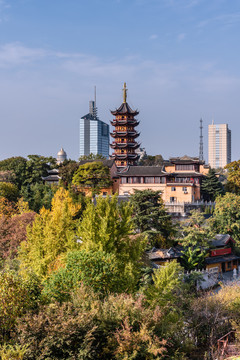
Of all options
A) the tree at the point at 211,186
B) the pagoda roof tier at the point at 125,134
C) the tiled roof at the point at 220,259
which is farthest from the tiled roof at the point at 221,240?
the pagoda roof tier at the point at 125,134

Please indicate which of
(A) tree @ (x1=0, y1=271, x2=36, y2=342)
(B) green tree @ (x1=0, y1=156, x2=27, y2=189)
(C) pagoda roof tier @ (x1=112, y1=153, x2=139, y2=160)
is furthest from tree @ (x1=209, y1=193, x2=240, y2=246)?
(B) green tree @ (x1=0, y1=156, x2=27, y2=189)

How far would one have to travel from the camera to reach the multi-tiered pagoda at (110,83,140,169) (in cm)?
5907

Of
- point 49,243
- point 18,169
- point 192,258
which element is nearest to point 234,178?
point 192,258

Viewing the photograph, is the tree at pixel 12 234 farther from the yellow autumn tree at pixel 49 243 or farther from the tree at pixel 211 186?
the tree at pixel 211 186

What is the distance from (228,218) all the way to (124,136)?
28.1 meters

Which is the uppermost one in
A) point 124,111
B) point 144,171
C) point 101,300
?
point 124,111

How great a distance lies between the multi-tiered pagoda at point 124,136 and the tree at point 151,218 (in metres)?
28.5

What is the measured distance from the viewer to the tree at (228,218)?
3500 cm

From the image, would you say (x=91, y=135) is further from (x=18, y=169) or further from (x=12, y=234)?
(x=12, y=234)

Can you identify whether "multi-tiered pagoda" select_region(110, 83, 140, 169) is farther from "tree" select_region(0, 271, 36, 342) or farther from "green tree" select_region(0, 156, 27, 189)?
"tree" select_region(0, 271, 36, 342)

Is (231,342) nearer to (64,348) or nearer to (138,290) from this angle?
(138,290)

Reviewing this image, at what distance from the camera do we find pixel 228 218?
35.5 metres

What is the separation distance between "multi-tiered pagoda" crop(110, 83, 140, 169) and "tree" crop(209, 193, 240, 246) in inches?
979

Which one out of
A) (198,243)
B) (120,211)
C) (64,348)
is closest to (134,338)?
(64,348)
